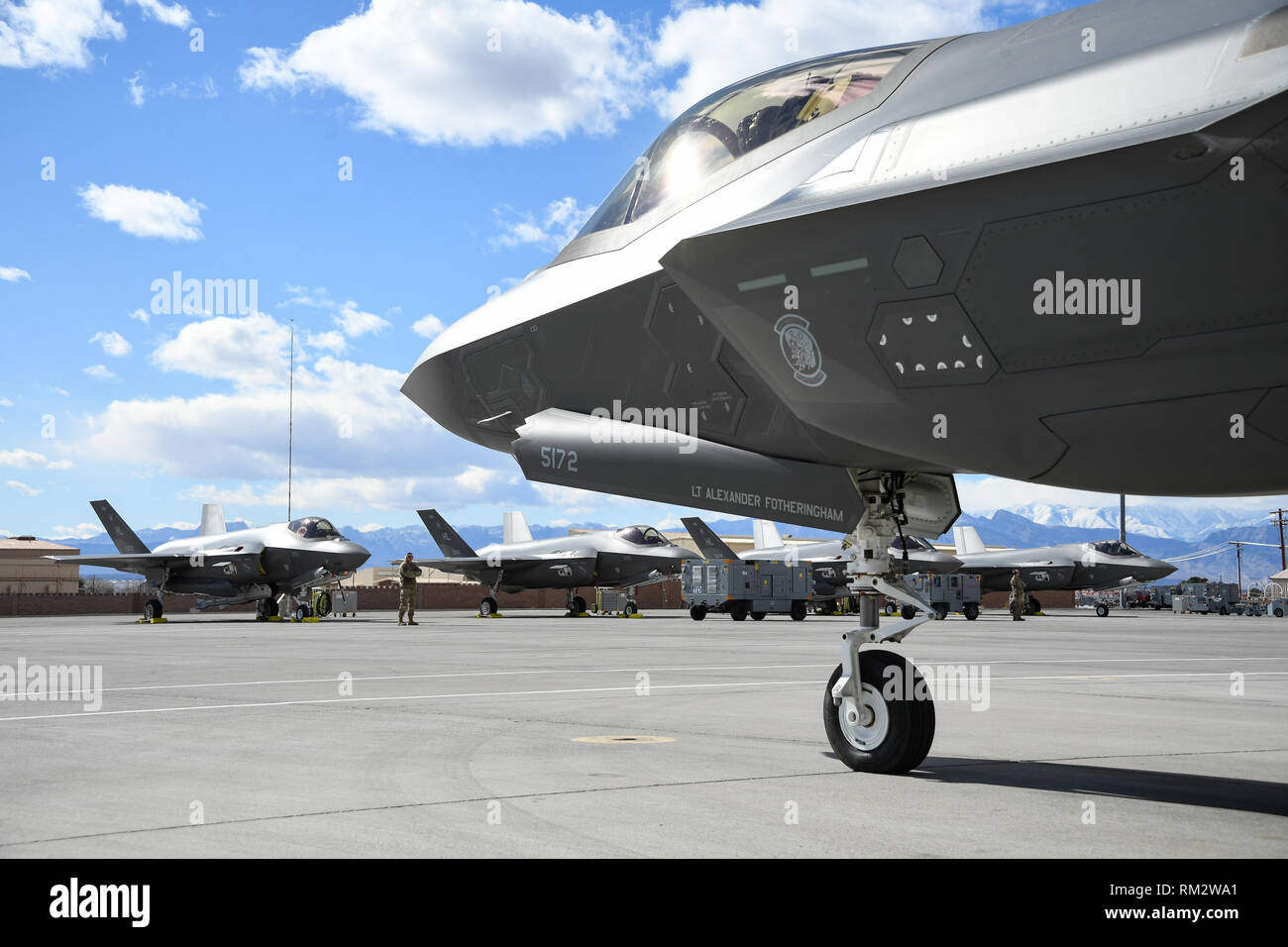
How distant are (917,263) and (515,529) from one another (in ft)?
161

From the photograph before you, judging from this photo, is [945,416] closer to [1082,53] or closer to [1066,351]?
[1066,351]

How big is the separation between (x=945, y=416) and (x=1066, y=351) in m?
0.70

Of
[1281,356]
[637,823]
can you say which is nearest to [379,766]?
[637,823]

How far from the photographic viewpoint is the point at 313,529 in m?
38.5

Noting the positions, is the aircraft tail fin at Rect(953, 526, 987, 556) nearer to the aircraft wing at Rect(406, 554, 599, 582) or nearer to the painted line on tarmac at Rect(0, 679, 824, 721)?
the aircraft wing at Rect(406, 554, 599, 582)

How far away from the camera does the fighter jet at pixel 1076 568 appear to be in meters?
50.8

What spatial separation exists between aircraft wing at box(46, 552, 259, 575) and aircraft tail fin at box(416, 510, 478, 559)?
37.1 feet

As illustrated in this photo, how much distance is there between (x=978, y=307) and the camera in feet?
16.4

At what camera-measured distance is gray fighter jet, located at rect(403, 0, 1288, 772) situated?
14.5 feet

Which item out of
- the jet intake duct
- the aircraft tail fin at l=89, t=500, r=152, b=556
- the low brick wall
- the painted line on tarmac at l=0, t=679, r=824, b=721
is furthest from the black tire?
the low brick wall

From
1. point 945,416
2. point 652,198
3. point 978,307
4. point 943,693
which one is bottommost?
point 943,693

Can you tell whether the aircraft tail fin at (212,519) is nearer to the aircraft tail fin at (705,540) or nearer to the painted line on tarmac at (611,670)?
the aircraft tail fin at (705,540)

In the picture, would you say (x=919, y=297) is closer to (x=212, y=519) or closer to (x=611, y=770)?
(x=611, y=770)
